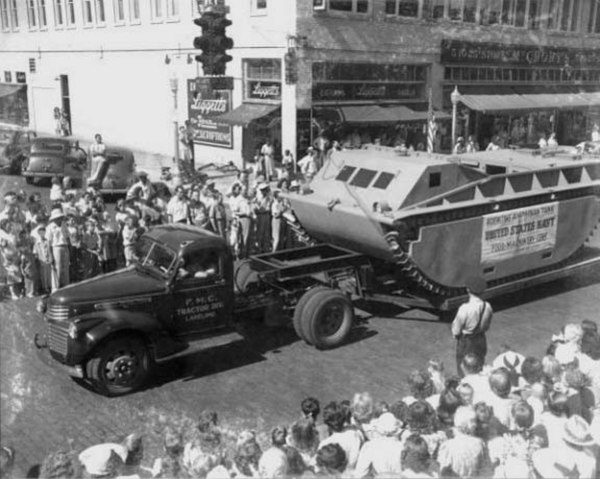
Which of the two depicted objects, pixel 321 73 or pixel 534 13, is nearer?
pixel 534 13

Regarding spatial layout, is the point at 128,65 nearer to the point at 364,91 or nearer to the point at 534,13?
the point at 534,13

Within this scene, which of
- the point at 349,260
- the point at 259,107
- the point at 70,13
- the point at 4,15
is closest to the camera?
the point at 4,15

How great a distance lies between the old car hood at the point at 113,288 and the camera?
850 cm

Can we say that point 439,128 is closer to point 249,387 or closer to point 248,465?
point 249,387

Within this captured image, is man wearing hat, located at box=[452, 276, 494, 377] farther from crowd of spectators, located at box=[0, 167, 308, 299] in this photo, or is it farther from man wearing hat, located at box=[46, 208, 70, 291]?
man wearing hat, located at box=[46, 208, 70, 291]

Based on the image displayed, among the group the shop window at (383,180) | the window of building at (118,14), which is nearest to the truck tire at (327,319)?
the shop window at (383,180)

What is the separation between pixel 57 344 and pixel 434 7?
12.6 m

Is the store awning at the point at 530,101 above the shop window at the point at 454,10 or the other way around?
the other way around

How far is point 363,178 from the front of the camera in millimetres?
11594

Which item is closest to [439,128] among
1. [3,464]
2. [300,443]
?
[300,443]

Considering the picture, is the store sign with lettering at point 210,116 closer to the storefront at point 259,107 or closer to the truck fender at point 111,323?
the storefront at point 259,107

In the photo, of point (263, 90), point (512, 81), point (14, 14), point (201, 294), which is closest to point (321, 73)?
point (263, 90)

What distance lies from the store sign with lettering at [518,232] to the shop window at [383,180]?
153 cm

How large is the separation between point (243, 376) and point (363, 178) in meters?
4.00
